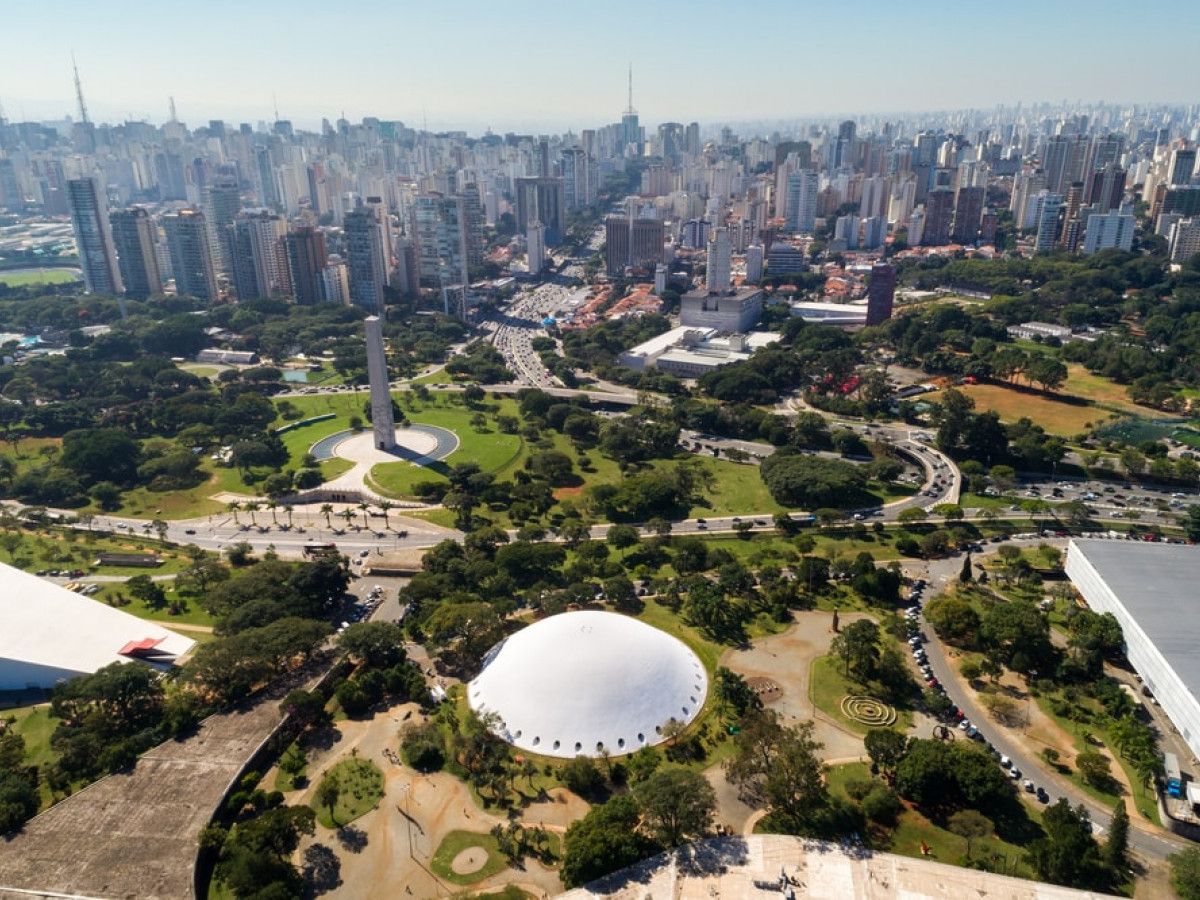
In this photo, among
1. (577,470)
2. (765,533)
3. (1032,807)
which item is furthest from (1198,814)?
(577,470)

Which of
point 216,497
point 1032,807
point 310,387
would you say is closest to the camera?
point 1032,807

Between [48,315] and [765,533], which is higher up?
[48,315]

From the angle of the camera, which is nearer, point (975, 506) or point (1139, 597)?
point (1139, 597)

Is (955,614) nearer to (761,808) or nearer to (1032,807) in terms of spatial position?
(1032,807)

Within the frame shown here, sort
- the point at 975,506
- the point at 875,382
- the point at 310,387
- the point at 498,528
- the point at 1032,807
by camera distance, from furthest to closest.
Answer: the point at 310,387 → the point at 875,382 → the point at 975,506 → the point at 498,528 → the point at 1032,807

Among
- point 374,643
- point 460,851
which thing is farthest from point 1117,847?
point 374,643

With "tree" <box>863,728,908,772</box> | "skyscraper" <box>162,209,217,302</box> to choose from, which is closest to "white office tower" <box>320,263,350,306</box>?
"skyscraper" <box>162,209,217,302</box>

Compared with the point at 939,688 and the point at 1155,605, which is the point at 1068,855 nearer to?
the point at 939,688

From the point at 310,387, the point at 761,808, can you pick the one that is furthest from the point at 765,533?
the point at 310,387
